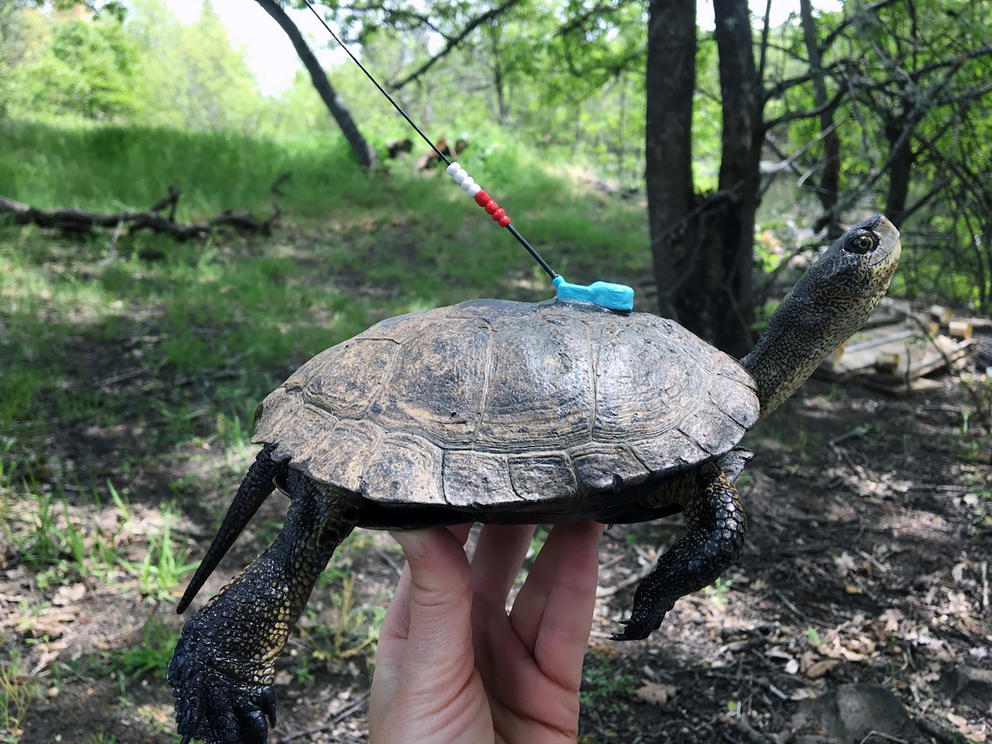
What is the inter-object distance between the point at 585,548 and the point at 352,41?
19.4ft

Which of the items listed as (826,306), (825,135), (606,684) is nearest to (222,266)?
(825,135)

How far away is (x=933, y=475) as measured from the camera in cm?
393

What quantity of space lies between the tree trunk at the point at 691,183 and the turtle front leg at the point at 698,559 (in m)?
2.86

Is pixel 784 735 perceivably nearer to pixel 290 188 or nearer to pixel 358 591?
pixel 358 591

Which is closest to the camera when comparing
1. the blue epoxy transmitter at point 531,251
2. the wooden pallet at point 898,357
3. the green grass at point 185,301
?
the blue epoxy transmitter at point 531,251

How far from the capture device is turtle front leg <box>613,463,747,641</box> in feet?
4.80

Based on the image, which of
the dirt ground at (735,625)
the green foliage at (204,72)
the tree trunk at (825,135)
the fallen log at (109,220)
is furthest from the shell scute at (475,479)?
the green foliage at (204,72)

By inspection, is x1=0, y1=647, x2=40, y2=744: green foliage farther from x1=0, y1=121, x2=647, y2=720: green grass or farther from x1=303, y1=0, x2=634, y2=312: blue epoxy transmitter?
x1=303, y1=0, x2=634, y2=312: blue epoxy transmitter

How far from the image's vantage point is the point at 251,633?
1529mm

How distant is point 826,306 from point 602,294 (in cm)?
64

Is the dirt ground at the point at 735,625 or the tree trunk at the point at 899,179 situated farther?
the tree trunk at the point at 899,179

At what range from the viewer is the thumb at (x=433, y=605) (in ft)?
5.24

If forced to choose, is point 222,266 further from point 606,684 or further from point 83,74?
point 83,74

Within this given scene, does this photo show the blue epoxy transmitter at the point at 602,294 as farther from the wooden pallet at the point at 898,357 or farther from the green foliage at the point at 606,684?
the wooden pallet at the point at 898,357
